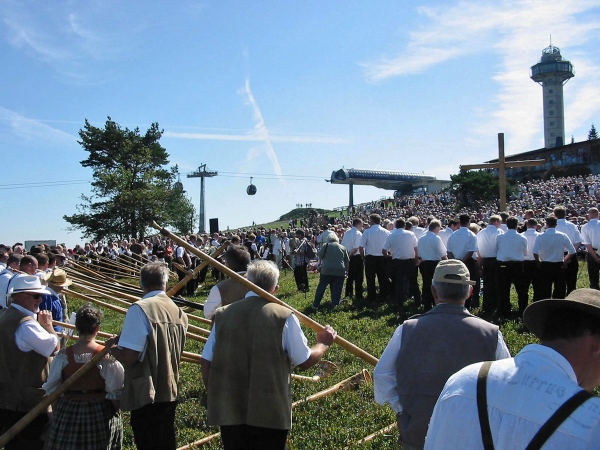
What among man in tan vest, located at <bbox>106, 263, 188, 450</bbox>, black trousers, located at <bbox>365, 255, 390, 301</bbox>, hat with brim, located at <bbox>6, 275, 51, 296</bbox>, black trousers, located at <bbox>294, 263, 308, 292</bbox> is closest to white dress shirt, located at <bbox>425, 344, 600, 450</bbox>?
man in tan vest, located at <bbox>106, 263, 188, 450</bbox>

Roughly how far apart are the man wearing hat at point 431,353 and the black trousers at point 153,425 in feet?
6.28

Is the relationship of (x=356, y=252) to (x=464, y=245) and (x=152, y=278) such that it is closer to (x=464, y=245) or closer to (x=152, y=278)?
(x=464, y=245)

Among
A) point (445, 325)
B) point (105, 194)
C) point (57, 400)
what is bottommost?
point (57, 400)

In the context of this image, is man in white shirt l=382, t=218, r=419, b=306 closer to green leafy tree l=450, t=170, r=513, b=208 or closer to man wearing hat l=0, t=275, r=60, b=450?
man wearing hat l=0, t=275, r=60, b=450

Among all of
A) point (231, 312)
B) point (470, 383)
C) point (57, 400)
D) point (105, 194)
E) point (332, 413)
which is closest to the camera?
point (470, 383)

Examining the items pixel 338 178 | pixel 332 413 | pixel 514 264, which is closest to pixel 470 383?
pixel 332 413

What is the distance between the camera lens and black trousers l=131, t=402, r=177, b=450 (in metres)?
4.59

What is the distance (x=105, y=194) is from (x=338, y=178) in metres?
48.3

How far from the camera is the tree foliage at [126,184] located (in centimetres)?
4250

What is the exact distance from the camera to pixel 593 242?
12375 millimetres

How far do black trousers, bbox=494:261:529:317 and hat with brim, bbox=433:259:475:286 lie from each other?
7.93 m

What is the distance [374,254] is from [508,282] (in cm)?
350

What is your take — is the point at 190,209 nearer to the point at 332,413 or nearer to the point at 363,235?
the point at 363,235

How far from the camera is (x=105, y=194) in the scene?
4322cm
